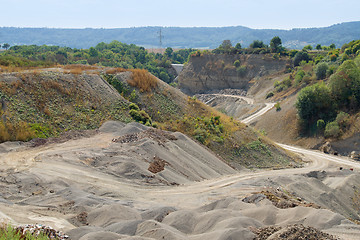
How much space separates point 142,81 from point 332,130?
3111 cm

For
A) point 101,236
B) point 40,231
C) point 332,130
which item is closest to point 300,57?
point 332,130

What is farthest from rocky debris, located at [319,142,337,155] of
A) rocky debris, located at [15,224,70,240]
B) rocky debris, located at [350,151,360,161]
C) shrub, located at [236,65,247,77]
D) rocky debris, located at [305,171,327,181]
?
shrub, located at [236,65,247,77]

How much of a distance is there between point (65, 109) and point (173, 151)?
1156 centimetres

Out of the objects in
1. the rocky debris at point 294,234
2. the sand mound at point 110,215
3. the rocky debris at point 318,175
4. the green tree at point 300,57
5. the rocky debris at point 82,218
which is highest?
the green tree at point 300,57

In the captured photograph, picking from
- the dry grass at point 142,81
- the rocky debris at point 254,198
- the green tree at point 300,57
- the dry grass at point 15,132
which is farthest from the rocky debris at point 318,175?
the green tree at point 300,57

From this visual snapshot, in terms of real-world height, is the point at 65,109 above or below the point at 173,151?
above

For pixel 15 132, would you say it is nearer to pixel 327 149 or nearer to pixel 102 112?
pixel 102 112

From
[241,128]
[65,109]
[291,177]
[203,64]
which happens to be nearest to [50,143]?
[65,109]

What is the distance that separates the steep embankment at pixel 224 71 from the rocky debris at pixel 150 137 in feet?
267

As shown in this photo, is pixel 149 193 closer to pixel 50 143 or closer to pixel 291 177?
pixel 50 143

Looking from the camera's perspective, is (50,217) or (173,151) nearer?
(50,217)

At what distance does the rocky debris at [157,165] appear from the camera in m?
27.0

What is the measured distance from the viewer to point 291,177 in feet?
104

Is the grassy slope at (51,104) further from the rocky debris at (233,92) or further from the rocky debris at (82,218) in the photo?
the rocky debris at (233,92)
